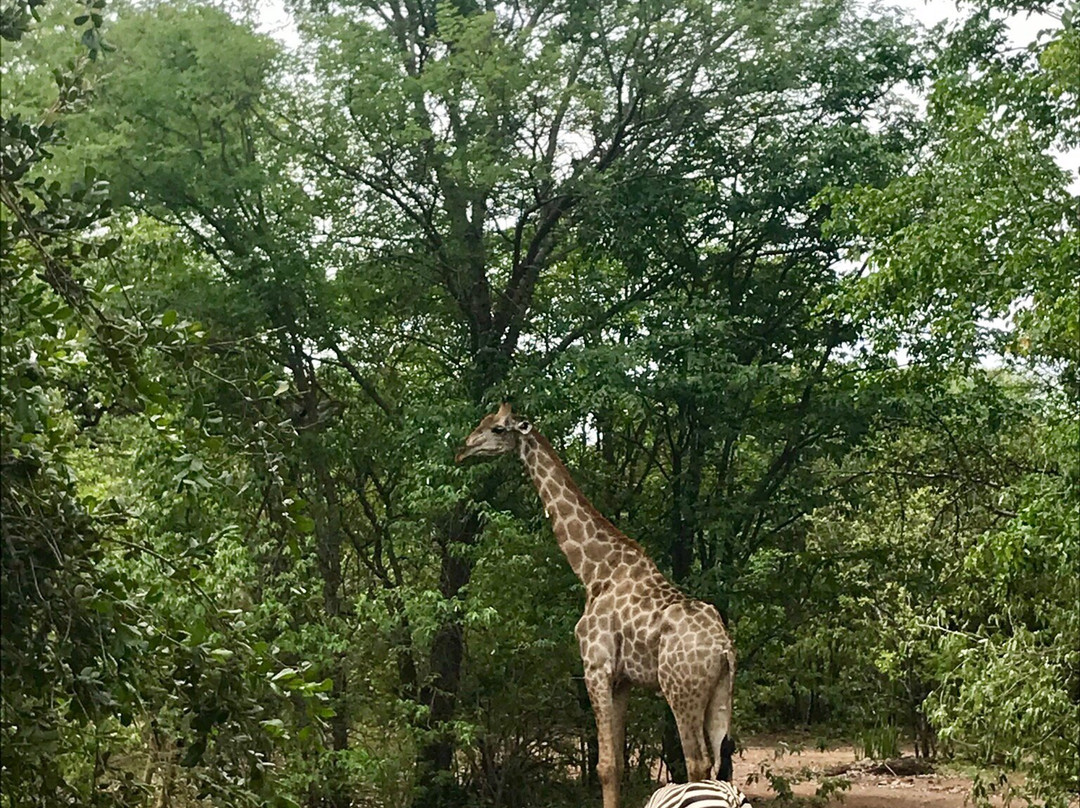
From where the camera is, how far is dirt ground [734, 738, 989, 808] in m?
8.37

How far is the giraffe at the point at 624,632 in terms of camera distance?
5.59 meters

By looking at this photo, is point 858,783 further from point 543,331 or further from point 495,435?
point 495,435

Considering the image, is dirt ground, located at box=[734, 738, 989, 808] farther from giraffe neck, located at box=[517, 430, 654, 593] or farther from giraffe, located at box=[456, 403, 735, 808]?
giraffe neck, located at box=[517, 430, 654, 593]

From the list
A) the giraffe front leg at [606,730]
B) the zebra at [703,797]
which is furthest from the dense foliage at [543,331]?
the zebra at [703,797]

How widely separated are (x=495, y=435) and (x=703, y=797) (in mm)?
2278

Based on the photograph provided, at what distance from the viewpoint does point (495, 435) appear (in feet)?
20.7

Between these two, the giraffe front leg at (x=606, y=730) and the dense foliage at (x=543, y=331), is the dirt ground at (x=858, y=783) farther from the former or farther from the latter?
the giraffe front leg at (x=606, y=730)

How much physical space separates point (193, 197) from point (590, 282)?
235 centimetres

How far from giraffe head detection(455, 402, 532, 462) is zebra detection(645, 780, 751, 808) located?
2.04 meters

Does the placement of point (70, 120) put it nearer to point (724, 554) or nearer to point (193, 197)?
point (193, 197)

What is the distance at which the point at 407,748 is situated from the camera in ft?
23.3

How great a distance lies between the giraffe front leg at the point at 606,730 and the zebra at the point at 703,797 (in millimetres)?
866

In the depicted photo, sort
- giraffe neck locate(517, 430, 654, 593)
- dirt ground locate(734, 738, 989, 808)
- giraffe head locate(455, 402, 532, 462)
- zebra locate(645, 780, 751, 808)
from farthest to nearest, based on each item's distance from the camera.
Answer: dirt ground locate(734, 738, 989, 808), giraffe head locate(455, 402, 532, 462), giraffe neck locate(517, 430, 654, 593), zebra locate(645, 780, 751, 808)

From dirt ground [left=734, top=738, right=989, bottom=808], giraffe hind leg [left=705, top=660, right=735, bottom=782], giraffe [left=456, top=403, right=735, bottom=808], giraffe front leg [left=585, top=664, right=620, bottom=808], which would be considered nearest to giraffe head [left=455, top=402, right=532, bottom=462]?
giraffe [left=456, top=403, right=735, bottom=808]
